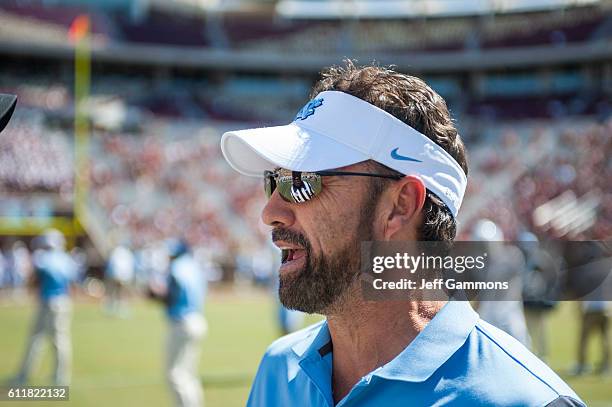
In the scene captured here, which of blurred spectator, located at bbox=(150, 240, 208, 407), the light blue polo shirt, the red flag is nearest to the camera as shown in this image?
the light blue polo shirt

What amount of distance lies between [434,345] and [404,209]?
359 mm

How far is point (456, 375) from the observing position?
1.76 meters

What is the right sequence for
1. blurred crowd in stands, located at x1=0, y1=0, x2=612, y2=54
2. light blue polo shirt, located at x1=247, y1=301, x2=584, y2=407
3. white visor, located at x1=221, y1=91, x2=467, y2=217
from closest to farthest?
light blue polo shirt, located at x1=247, y1=301, x2=584, y2=407 → white visor, located at x1=221, y1=91, x2=467, y2=217 → blurred crowd in stands, located at x1=0, y1=0, x2=612, y2=54

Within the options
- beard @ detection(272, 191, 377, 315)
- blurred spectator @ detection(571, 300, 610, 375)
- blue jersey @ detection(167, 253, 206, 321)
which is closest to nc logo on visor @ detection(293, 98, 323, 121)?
beard @ detection(272, 191, 377, 315)

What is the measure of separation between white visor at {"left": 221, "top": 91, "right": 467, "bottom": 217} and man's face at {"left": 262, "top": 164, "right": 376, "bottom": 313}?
6cm

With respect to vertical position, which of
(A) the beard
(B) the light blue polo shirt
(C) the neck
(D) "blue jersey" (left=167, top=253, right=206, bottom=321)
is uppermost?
(D) "blue jersey" (left=167, top=253, right=206, bottom=321)

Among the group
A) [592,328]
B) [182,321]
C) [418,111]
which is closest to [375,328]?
[418,111]

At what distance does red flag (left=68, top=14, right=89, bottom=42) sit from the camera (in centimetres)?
3994

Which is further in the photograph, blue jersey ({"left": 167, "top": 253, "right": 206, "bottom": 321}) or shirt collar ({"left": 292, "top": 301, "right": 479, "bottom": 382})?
blue jersey ({"left": 167, "top": 253, "right": 206, "bottom": 321})

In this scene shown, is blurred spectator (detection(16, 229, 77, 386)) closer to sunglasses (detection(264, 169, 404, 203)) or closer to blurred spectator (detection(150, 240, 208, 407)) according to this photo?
blurred spectator (detection(150, 240, 208, 407))

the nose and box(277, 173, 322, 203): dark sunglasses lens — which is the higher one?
box(277, 173, 322, 203): dark sunglasses lens

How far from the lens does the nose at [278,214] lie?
1962 mm

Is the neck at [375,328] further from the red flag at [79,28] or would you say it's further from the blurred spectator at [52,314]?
the red flag at [79,28]

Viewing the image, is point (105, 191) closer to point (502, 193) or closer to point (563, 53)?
point (502, 193)
